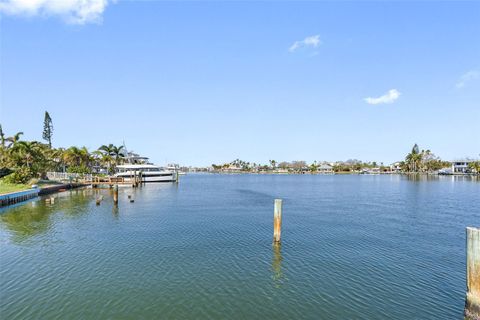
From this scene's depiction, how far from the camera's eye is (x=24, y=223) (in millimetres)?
29328

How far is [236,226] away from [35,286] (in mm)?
18459

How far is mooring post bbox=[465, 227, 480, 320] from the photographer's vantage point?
11.2 meters

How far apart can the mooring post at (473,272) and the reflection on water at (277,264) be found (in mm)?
8404

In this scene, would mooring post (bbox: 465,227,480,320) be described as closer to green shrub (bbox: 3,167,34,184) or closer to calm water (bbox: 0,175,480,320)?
calm water (bbox: 0,175,480,320)

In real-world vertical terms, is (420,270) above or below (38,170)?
below

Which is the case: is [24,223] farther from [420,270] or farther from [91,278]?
[420,270]

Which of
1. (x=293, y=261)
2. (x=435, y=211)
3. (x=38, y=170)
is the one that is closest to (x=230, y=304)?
(x=293, y=261)

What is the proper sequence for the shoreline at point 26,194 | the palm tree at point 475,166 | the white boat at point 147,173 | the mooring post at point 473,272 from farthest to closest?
the palm tree at point 475,166 → the white boat at point 147,173 → the shoreline at point 26,194 → the mooring post at point 473,272

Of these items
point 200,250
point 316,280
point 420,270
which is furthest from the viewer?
point 200,250

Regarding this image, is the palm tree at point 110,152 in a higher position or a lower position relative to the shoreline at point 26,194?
higher

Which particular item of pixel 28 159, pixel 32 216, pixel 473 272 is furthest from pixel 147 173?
pixel 473 272

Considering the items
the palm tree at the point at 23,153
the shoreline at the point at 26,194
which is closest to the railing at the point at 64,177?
the shoreline at the point at 26,194

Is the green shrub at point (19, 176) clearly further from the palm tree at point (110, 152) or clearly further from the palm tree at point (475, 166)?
the palm tree at point (475, 166)

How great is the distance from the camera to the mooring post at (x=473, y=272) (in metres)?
11.2
